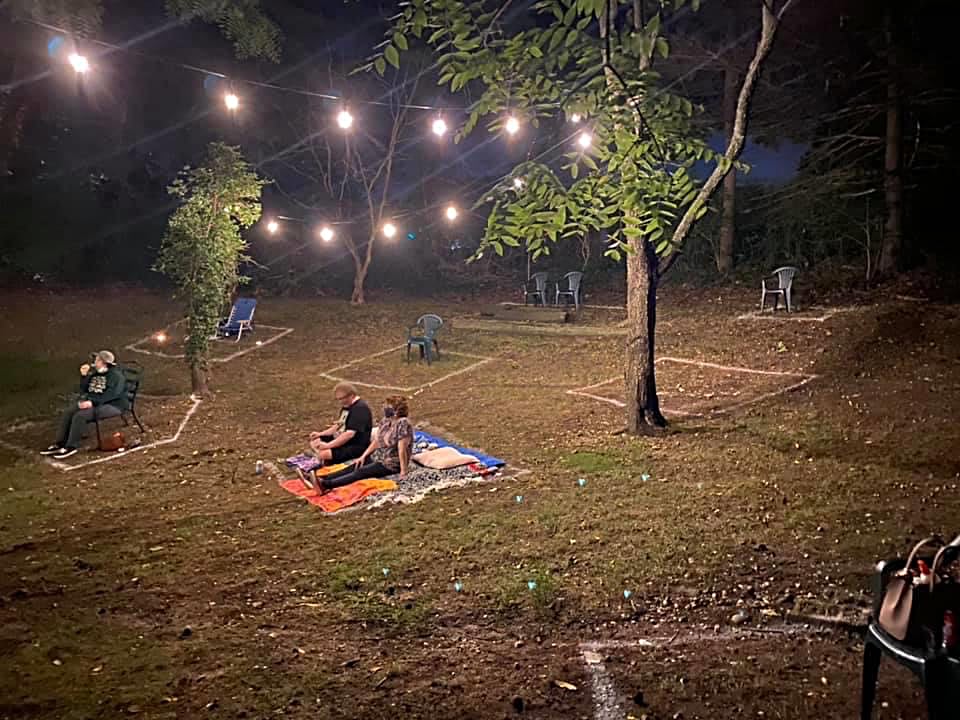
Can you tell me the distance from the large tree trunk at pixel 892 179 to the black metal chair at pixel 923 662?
13023mm

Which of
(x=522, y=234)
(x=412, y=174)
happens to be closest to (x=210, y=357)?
(x=522, y=234)

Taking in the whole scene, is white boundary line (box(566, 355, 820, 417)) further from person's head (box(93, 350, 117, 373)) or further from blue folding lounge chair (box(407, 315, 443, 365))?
person's head (box(93, 350, 117, 373))

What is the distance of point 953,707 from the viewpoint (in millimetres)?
2688

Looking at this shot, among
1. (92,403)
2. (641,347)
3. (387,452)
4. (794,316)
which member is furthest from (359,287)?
(387,452)

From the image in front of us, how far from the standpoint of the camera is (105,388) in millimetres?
8461

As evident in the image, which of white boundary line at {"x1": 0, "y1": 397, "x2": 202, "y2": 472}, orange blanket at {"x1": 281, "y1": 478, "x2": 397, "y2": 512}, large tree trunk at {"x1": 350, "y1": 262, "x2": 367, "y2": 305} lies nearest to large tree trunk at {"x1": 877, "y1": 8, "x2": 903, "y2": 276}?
large tree trunk at {"x1": 350, "y1": 262, "x2": 367, "y2": 305}

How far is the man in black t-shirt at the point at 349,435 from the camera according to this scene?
6.96 m

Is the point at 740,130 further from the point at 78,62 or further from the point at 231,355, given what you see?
the point at 231,355

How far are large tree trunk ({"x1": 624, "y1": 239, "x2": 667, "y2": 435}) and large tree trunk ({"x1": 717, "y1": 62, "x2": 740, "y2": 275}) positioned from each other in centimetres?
984

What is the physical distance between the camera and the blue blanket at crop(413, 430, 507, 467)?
703 centimetres

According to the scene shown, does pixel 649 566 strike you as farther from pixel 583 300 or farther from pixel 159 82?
pixel 583 300

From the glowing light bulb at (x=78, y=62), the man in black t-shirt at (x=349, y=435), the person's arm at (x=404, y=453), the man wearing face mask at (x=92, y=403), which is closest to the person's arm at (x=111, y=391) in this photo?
the man wearing face mask at (x=92, y=403)

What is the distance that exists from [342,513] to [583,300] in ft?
41.9

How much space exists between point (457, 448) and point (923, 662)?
17.0 ft
